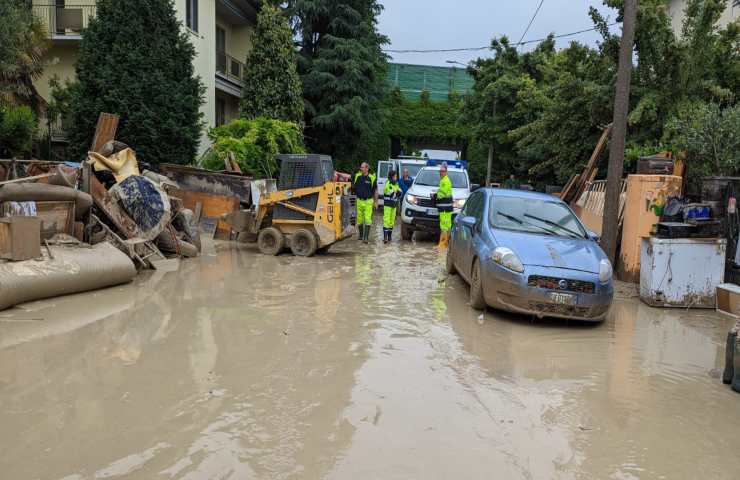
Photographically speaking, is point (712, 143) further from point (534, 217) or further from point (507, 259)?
point (507, 259)

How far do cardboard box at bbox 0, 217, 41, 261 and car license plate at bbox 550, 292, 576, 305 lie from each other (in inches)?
253

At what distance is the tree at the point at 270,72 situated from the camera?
24.0 metres

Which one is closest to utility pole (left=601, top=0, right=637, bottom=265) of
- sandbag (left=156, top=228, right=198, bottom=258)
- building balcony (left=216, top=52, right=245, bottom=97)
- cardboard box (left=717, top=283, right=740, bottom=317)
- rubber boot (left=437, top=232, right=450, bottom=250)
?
cardboard box (left=717, top=283, right=740, bottom=317)

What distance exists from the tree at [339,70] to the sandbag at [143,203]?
16.9 meters

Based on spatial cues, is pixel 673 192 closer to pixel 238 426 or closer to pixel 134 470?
pixel 238 426

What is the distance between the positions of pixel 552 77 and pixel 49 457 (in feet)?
68.0

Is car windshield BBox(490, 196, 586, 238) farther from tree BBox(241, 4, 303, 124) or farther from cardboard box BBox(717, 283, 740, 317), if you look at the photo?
tree BBox(241, 4, 303, 124)

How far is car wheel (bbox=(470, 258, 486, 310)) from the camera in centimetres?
808

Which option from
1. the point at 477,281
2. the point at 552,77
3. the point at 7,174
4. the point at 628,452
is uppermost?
the point at 552,77

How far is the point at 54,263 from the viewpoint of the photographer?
801cm

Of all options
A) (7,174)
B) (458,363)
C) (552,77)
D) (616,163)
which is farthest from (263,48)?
(458,363)

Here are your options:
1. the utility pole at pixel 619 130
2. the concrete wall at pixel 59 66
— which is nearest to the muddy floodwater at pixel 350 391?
the utility pole at pixel 619 130

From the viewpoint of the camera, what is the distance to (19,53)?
14.7 meters

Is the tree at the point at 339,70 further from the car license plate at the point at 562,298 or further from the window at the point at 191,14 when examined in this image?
the car license plate at the point at 562,298
